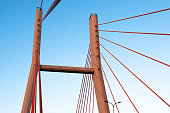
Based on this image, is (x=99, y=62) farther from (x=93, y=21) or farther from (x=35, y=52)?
(x=35, y=52)

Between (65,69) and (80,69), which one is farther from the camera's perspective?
(80,69)

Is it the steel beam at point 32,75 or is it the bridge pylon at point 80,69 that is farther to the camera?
the bridge pylon at point 80,69

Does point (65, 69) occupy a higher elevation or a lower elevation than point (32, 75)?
higher

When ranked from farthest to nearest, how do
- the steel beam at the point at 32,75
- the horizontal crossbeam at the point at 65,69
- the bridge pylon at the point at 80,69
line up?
the horizontal crossbeam at the point at 65,69, the bridge pylon at the point at 80,69, the steel beam at the point at 32,75

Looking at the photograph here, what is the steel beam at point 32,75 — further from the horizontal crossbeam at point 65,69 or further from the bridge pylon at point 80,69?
the horizontal crossbeam at point 65,69

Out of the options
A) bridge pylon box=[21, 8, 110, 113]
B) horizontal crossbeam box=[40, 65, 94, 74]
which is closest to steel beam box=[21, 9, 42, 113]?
bridge pylon box=[21, 8, 110, 113]

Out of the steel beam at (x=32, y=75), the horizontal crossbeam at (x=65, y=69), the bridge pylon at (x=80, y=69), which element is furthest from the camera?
the horizontal crossbeam at (x=65, y=69)

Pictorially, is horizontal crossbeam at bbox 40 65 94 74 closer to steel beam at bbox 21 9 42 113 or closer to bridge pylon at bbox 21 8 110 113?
bridge pylon at bbox 21 8 110 113

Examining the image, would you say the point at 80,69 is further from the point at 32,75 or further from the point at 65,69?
the point at 32,75

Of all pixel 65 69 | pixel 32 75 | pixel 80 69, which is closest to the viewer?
pixel 32 75

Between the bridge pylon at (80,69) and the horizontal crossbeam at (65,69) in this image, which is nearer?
the bridge pylon at (80,69)

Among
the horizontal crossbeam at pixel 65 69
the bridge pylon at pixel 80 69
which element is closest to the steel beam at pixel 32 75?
the bridge pylon at pixel 80 69

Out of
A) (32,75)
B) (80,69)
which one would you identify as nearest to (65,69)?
(80,69)

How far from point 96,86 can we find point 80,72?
4.09 ft
